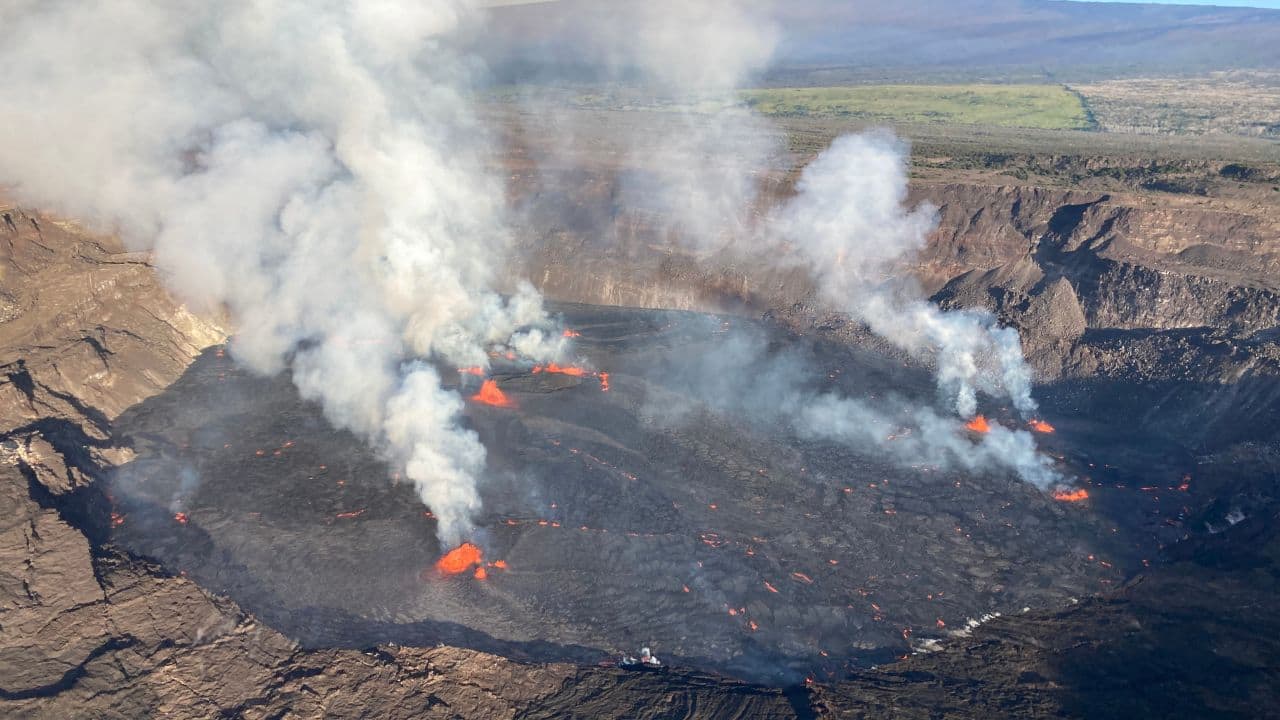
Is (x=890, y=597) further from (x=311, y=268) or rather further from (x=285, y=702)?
(x=311, y=268)

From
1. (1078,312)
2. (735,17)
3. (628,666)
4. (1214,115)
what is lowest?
(628,666)

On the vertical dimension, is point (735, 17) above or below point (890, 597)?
above

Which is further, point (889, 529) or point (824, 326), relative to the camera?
point (824, 326)

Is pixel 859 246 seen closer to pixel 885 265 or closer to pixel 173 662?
pixel 885 265

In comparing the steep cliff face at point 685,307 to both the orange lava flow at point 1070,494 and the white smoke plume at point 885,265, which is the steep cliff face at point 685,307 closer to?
the white smoke plume at point 885,265

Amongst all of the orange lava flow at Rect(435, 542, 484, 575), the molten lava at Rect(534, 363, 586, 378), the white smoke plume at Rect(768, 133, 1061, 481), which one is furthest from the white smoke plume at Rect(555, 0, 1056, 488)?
the orange lava flow at Rect(435, 542, 484, 575)

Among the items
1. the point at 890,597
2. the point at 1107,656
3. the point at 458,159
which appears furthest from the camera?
the point at 458,159

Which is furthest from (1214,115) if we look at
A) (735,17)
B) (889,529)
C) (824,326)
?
(889,529)
